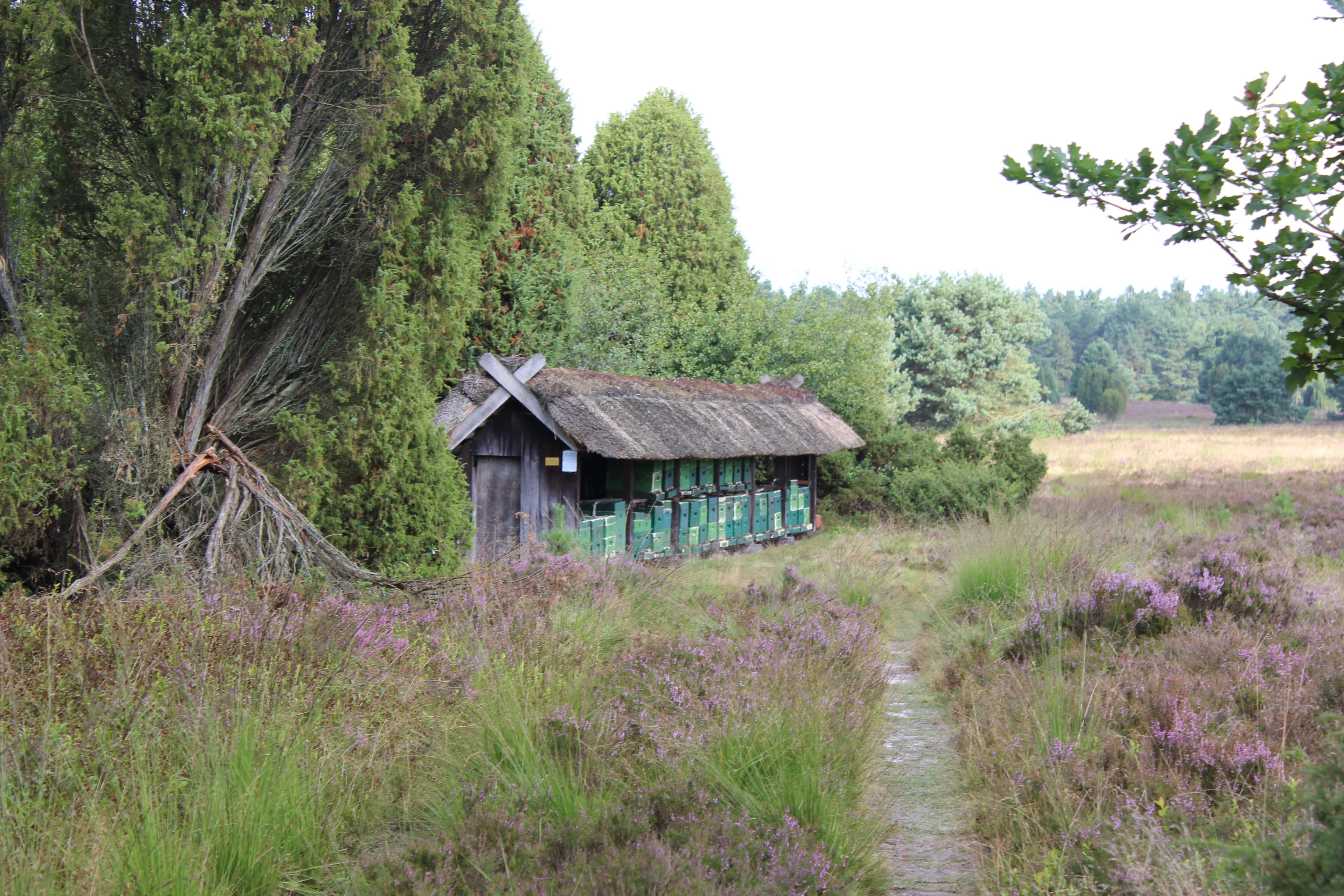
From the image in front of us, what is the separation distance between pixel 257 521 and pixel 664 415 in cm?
755

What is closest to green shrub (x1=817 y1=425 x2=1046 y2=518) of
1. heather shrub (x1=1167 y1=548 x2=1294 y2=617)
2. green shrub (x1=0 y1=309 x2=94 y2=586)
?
heather shrub (x1=1167 y1=548 x2=1294 y2=617)

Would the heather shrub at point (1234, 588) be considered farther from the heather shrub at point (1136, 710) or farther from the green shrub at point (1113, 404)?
the green shrub at point (1113, 404)

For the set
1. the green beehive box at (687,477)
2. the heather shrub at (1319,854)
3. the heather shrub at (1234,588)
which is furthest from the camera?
the green beehive box at (687,477)

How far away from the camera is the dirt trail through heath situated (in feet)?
14.7

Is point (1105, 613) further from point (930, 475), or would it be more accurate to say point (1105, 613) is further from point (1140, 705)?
point (930, 475)

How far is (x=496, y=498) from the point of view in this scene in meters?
13.4

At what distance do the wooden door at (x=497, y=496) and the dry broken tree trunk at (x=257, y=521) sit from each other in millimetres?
5113

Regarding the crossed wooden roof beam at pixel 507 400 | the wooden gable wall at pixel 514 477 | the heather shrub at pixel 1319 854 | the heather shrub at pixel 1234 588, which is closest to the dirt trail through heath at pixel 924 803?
the heather shrub at pixel 1319 854

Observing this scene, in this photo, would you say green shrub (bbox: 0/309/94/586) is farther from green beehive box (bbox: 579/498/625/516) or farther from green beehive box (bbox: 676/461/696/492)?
green beehive box (bbox: 676/461/696/492)

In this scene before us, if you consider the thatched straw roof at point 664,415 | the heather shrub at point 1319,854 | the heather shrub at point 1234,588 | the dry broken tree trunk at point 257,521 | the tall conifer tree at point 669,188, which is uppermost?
the tall conifer tree at point 669,188

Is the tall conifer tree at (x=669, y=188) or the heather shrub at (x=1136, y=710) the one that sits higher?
the tall conifer tree at (x=669, y=188)

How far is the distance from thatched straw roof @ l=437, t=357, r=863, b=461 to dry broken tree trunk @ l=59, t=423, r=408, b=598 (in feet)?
11.0

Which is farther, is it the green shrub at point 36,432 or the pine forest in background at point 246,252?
the pine forest in background at point 246,252

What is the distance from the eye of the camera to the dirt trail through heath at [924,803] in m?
4.49
